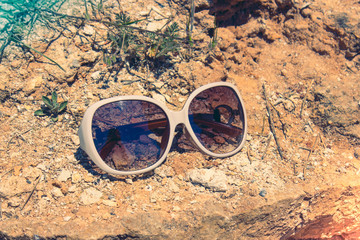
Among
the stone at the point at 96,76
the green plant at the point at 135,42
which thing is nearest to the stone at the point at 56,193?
the stone at the point at 96,76

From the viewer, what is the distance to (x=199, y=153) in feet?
7.32

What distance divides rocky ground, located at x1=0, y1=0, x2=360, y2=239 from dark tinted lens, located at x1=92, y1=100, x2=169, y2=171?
0.12 metres

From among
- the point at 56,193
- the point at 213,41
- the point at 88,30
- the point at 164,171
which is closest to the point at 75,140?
the point at 56,193

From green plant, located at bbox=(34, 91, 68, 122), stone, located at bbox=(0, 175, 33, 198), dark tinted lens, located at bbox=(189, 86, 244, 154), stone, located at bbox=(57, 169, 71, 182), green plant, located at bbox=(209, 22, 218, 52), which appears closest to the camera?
stone, located at bbox=(0, 175, 33, 198)

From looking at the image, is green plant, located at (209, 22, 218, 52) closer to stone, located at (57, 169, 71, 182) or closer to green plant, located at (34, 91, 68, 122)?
Answer: green plant, located at (34, 91, 68, 122)

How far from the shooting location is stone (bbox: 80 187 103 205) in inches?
73.7

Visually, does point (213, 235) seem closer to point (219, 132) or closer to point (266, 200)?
point (266, 200)

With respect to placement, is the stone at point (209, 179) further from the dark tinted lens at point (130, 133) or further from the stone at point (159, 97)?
the stone at point (159, 97)

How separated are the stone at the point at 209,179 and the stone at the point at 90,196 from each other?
59cm

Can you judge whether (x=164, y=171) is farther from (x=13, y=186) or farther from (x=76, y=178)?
(x=13, y=186)

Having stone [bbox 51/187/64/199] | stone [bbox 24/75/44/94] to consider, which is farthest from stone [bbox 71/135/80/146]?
stone [bbox 24/75/44/94]

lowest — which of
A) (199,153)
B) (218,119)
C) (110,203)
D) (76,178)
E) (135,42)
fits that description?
(110,203)

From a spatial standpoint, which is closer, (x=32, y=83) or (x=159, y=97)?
(x=32, y=83)

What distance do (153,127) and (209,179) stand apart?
0.52 metres
